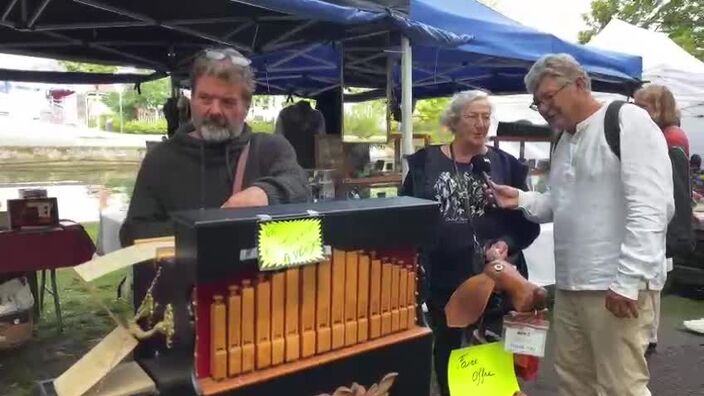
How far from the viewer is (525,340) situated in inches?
66.6

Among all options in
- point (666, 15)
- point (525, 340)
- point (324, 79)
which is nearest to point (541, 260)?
point (525, 340)

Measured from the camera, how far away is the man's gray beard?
1.51 metres

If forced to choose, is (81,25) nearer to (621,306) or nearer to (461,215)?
(461,215)

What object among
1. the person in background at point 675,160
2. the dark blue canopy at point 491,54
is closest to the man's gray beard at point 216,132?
the dark blue canopy at point 491,54

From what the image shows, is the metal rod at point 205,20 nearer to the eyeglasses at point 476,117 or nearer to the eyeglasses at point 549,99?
the eyeglasses at point 476,117

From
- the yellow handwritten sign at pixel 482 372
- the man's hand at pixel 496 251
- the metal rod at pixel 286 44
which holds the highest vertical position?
the metal rod at pixel 286 44

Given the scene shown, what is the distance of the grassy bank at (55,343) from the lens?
3158mm

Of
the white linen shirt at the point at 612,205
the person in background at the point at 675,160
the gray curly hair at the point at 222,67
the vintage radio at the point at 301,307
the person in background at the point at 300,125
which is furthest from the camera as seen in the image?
the person in background at the point at 300,125

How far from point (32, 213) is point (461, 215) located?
2464 mm

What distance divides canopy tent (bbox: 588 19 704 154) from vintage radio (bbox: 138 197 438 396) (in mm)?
4729

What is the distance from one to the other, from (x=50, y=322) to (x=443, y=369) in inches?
122

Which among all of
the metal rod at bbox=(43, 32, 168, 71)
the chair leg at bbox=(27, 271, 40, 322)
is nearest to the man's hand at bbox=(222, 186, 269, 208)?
the chair leg at bbox=(27, 271, 40, 322)

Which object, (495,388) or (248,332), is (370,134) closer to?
(495,388)

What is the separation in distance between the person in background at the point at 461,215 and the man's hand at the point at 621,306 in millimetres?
434
